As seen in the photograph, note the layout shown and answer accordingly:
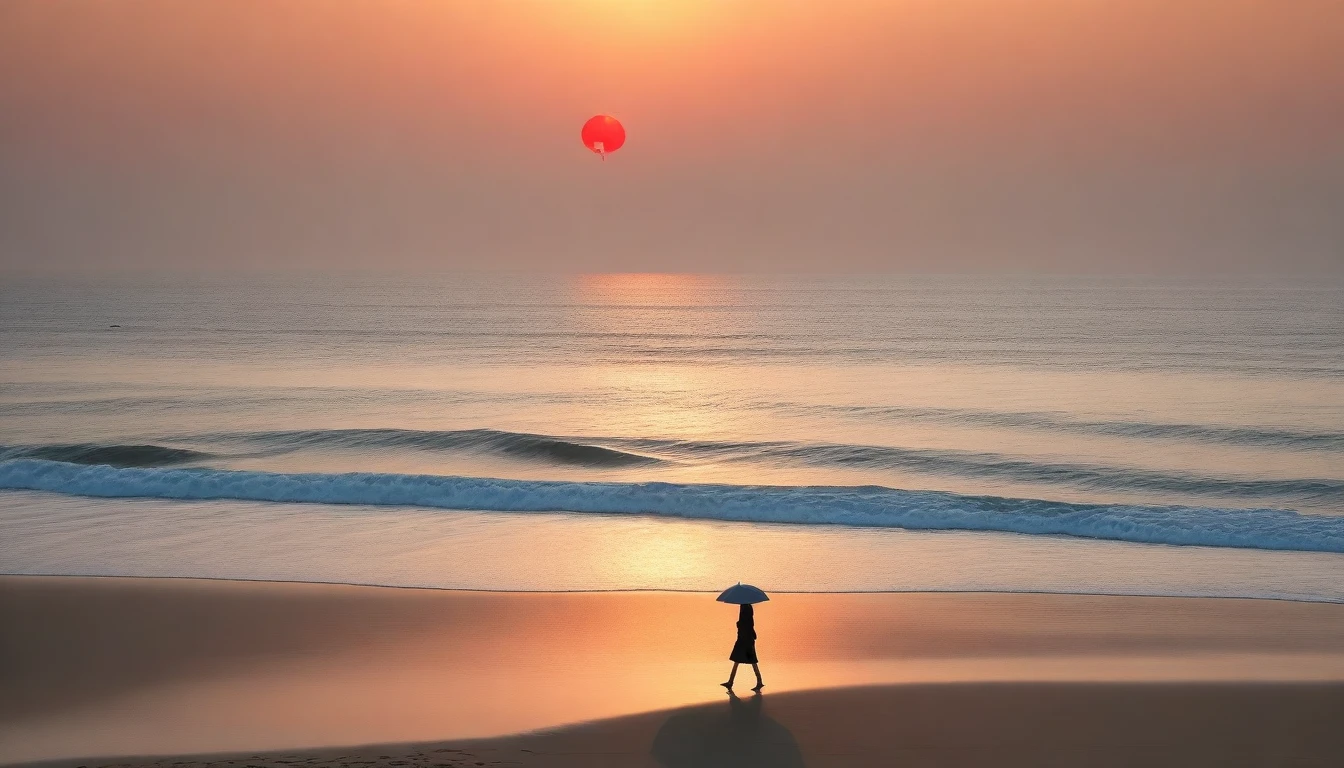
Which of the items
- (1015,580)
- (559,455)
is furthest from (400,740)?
(559,455)

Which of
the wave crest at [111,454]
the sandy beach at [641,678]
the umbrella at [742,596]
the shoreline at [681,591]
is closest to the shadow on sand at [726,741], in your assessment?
the sandy beach at [641,678]

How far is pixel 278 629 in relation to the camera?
14.1 meters

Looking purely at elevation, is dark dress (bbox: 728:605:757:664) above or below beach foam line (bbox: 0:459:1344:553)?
below

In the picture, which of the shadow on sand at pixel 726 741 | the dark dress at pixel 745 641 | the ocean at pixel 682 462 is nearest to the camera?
the shadow on sand at pixel 726 741

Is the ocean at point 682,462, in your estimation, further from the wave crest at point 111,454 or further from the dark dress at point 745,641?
the dark dress at point 745,641

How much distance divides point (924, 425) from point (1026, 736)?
24731 millimetres

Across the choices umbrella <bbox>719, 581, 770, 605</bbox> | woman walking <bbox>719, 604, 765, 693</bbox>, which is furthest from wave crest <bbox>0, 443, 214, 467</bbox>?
umbrella <bbox>719, 581, 770, 605</bbox>

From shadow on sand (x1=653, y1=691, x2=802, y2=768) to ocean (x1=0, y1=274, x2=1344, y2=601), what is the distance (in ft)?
17.2

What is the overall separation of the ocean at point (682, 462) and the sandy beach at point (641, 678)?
1.39m

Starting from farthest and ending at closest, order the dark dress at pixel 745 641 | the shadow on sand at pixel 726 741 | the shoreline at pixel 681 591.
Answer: the shoreline at pixel 681 591 < the dark dress at pixel 745 641 < the shadow on sand at pixel 726 741

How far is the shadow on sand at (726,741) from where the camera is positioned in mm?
10062

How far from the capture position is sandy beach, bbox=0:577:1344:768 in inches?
411

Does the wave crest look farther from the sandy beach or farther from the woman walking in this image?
the woman walking

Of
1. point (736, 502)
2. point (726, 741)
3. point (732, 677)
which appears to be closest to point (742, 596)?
point (732, 677)
